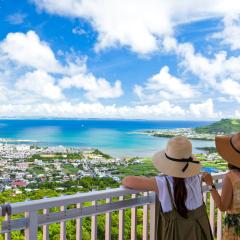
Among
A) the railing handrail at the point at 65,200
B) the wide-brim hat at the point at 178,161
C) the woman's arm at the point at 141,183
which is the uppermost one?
the wide-brim hat at the point at 178,161

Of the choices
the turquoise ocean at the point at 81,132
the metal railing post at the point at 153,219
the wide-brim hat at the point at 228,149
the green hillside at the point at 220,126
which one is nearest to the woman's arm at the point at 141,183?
the metal railing post at the point at 153,219

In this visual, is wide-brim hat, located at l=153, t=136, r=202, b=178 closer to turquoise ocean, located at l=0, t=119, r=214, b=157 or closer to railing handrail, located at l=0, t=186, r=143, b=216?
railing handrail, located at l=0, t=186, r=143, b=216

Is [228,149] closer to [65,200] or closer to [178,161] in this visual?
[178,161]

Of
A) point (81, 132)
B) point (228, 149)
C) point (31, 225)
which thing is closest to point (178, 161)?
point (228, 149)

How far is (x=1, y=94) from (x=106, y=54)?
26.6ft

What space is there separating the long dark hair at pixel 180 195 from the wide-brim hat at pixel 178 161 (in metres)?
0.03

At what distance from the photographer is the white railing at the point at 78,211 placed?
6.26ft

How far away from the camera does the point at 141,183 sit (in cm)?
221

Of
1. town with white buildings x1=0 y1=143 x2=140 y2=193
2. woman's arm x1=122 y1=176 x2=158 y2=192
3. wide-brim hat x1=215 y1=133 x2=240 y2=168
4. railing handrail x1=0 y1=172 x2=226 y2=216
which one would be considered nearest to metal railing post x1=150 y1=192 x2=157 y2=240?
railing handrail x1=0 y1=172 x2=226 y2=216

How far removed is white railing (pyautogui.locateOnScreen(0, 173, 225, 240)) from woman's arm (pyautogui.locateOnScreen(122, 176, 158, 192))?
6 centimetres

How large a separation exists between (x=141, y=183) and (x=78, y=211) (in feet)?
1.19

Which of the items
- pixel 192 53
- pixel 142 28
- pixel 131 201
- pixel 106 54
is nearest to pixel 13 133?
pixel 131 201

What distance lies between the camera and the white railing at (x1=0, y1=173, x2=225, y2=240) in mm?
1908

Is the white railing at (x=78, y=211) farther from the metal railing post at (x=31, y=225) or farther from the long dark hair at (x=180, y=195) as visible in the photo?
the long dark hair at (x=180, y=195)
